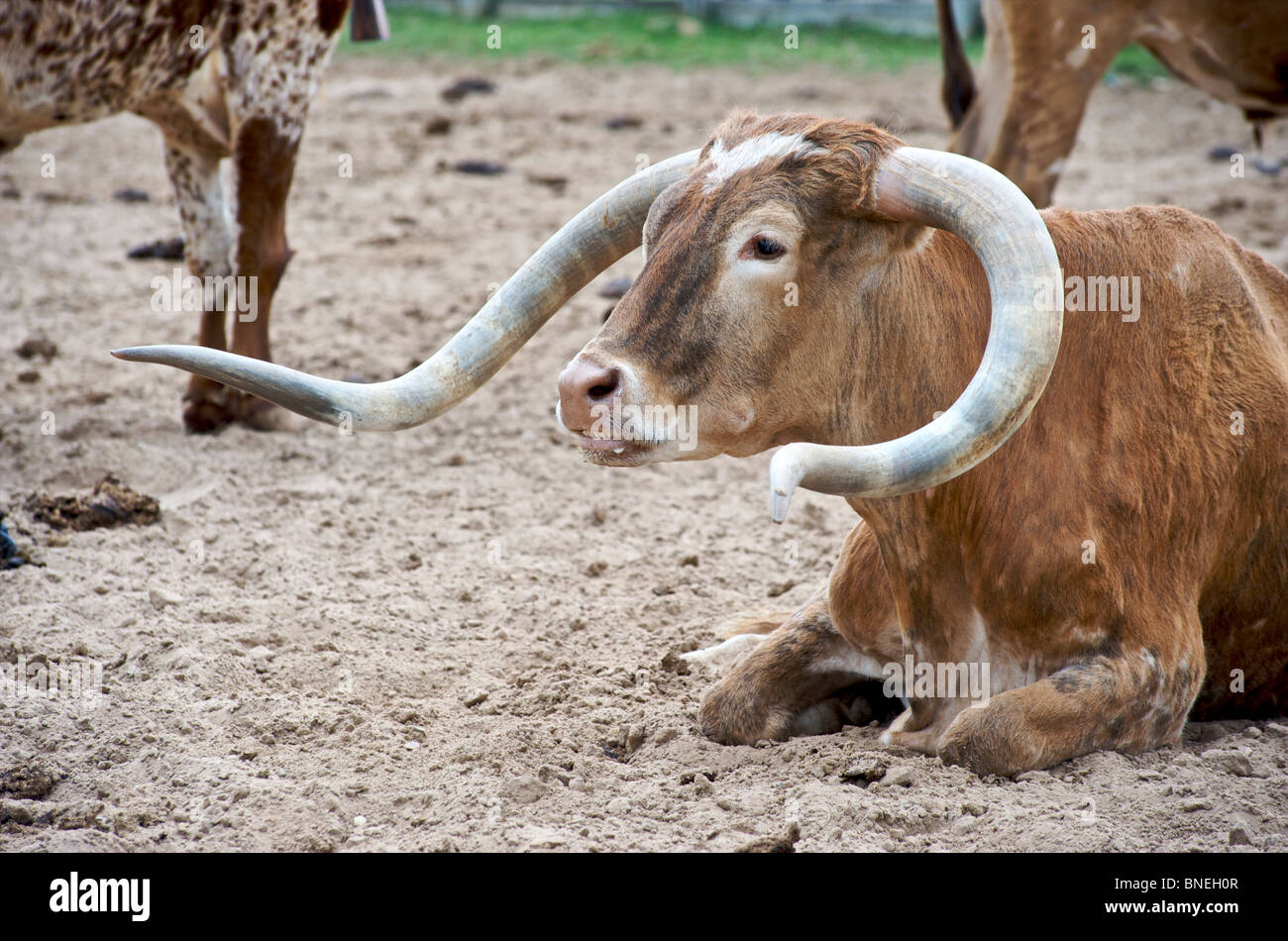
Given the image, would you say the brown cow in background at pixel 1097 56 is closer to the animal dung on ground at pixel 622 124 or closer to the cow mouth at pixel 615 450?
the cow mouth at pixel 615 450

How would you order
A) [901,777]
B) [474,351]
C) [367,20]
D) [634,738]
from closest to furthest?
1. [901,777]
2. [474,351]
3. [634,738]
4. [367,20]

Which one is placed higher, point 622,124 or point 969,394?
point 622,124

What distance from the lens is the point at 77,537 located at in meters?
4.56

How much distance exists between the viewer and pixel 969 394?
2627mm

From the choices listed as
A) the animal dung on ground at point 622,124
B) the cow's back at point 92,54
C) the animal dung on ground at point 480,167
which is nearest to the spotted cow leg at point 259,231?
the cow's back at point 92,54

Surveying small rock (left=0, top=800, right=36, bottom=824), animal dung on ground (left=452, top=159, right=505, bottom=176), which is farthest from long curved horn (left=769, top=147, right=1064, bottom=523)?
animal dung on ground (left=452, top=159, right=505, bottom=176)

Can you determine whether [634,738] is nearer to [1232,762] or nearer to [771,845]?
[771,845]

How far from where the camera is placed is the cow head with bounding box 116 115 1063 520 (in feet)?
9.04

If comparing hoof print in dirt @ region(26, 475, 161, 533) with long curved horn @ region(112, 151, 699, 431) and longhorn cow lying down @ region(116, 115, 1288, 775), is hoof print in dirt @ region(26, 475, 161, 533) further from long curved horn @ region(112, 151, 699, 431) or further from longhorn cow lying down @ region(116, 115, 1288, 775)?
longhorn cow lying down @ region(116, 115, 1288, 775)

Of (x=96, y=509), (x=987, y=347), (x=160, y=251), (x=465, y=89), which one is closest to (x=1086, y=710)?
(x=987, y=347)

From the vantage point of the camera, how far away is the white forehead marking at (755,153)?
9.61 ft

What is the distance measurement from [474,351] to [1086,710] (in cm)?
162

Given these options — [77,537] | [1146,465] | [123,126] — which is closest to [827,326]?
[1146,465]
